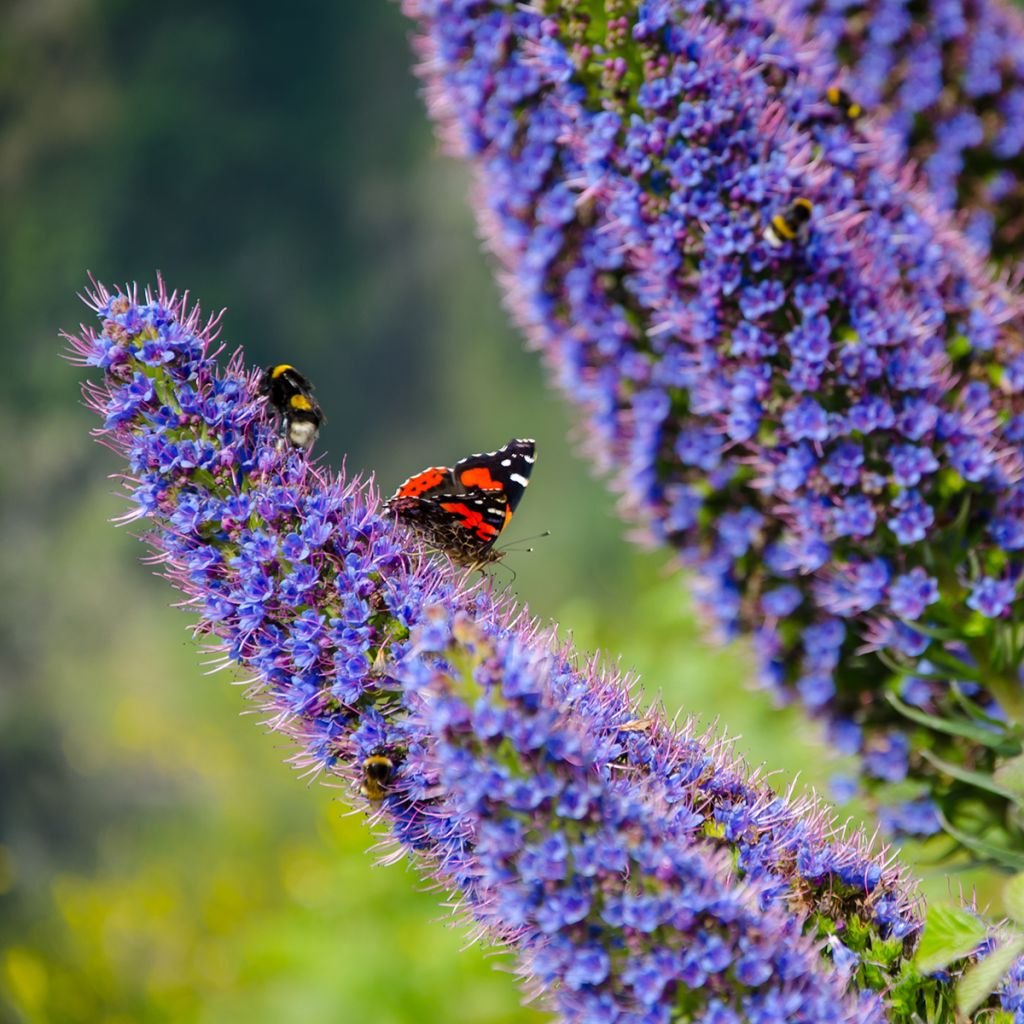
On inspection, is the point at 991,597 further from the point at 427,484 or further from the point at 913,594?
the point at 427,484

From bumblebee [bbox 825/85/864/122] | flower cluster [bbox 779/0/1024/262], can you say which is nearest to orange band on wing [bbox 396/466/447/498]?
bumblebee [bbox 825/85/864/122]

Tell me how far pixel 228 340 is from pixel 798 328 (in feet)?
19.4

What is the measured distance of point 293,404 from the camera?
242 cm

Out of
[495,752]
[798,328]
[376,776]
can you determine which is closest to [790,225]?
[798,328]

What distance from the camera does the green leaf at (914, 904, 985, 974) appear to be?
1.60 m

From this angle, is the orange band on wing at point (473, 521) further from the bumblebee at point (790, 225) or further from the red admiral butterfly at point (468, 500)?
the bumblebee at point (790, 225)

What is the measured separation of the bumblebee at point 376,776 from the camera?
1.92m

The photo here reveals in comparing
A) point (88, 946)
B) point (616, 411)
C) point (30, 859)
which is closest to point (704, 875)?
point (616, 411)

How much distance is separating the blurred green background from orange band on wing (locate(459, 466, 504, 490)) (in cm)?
337

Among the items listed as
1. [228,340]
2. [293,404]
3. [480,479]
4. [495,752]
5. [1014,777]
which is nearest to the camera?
[495,752]

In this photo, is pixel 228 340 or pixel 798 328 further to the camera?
pixel 228 340

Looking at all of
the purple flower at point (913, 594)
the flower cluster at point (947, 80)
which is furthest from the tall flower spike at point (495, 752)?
the flower cluster at point (947, 80)

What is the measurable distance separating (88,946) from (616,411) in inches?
169

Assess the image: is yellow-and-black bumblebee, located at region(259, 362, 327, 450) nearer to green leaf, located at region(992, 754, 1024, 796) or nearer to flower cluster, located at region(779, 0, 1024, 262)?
green leaf, located at region(992, 754, 1024, 796)
